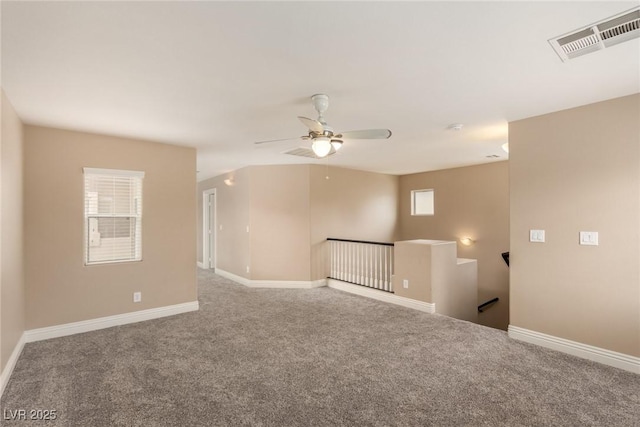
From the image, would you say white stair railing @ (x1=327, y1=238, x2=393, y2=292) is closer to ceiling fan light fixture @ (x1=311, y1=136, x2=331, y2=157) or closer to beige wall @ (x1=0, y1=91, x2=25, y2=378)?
ceiling fan light fixture @ (x1=311, y1=136, x2=331, y2=157)

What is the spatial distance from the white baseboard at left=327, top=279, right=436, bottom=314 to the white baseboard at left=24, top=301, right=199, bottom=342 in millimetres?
2559

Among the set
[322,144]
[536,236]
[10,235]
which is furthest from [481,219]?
[10,235]

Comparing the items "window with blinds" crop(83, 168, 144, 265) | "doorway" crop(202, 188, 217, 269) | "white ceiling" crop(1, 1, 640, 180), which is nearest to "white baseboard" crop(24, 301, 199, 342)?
"window with blinds" crop(83, 168, 144, 265)

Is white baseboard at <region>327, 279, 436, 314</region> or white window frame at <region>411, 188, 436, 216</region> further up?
white window frame at <region>411, 188, 436, 216</region>

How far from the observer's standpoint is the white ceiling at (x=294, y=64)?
1.68 m

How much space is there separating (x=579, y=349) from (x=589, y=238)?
1.08 meters

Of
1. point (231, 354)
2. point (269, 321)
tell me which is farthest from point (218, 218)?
point (231, 354)

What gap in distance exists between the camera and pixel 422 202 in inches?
314

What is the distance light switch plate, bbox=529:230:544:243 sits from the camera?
338 centimetres

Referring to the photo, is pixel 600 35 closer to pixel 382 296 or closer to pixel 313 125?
pixel 313 125

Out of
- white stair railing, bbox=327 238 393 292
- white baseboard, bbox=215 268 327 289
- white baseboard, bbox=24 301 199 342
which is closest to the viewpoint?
white baseboard, bbox=24 301 199 342

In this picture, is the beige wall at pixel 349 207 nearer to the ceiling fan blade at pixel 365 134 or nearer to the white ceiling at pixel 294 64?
the white ceiling at pixel 294 64

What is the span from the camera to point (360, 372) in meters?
2.82

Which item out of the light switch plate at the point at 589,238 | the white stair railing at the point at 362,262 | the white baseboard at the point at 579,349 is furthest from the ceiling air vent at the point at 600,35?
the white stair railing at the point at 362,262
